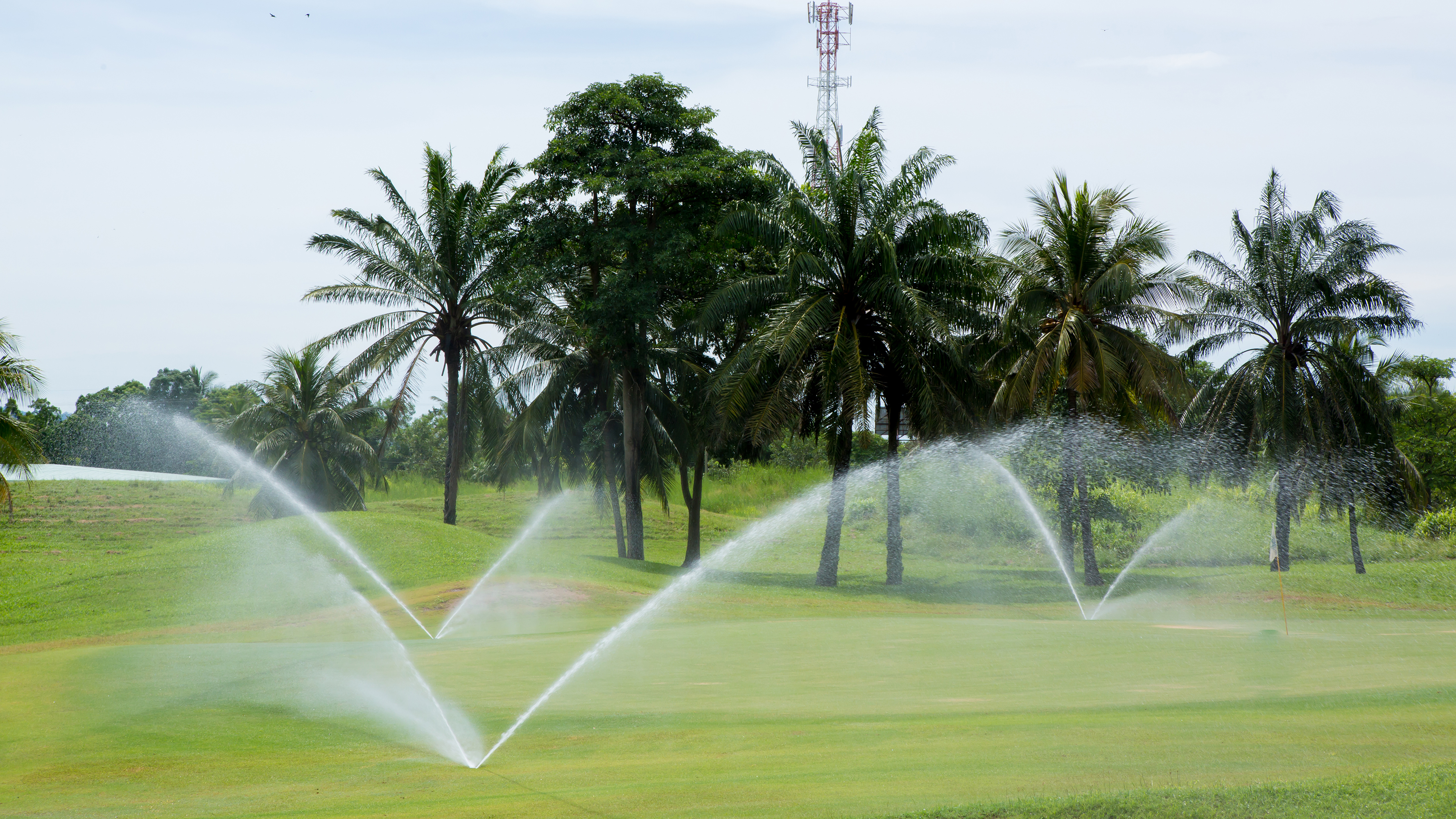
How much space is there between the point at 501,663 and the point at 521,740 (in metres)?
5.40

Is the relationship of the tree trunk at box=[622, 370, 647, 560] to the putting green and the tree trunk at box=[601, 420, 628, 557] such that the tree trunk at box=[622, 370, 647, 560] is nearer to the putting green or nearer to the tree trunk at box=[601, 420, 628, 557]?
the tree trunk at box=[601, 420, 628, 557]

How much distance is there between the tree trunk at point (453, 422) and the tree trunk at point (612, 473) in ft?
18.1

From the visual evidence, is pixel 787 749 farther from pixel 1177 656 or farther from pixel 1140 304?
pixel 1140 304

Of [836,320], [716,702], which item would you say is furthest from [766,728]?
[836,320]

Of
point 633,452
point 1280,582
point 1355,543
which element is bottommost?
point 1355,543

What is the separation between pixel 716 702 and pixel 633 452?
27.5 m

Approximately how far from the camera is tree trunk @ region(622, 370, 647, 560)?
39.6 m

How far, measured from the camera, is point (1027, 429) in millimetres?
38688

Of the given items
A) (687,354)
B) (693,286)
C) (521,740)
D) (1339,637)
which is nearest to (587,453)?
(687,354)

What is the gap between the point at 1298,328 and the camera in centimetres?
3656

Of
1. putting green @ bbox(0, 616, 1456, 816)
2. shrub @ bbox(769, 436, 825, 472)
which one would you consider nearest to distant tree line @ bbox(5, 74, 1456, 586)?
putting green @ bbox(0, 616, 1456, 816)

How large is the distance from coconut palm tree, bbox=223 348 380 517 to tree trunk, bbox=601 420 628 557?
13847 millimetres

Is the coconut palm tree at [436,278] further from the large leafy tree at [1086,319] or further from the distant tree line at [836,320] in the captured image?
the large leafy tree at [1086,319]

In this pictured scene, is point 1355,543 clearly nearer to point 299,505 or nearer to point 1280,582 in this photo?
point 1280,582
